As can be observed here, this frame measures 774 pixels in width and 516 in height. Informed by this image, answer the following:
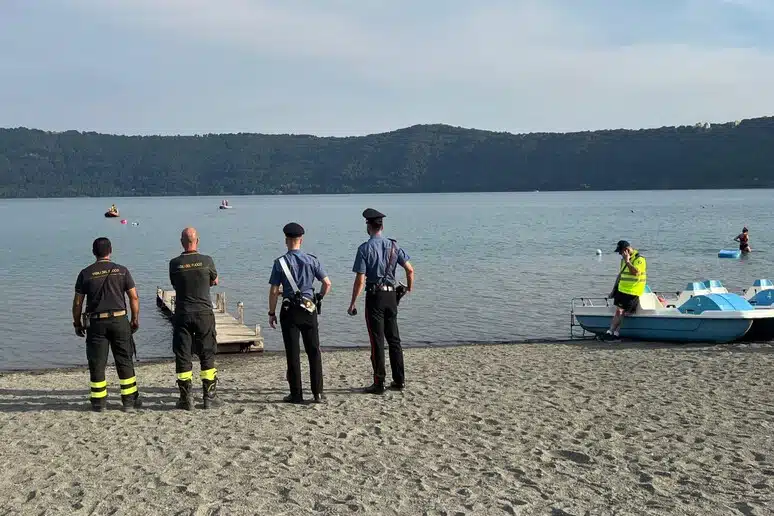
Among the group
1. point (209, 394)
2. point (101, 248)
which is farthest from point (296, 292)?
point (101, 248)

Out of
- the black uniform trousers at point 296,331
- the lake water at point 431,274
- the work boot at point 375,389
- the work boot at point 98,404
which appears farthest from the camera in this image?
the lake water at point 431,274

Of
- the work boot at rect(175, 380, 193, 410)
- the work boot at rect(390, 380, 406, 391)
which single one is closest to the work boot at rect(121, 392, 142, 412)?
the work boot at rect(175, 380, 193, 410)

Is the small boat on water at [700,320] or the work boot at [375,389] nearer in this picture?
the work boot at [375,389]

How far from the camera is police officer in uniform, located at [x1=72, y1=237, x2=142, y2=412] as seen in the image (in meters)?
8.77

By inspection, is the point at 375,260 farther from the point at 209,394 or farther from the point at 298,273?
the point at 209,394

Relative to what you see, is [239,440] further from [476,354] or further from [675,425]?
[476,354]

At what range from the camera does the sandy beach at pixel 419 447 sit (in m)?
6.04

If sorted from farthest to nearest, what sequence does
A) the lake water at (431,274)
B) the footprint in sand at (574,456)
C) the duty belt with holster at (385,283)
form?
the lake water at (431,274) → the duty belt with holster at (385,283) → the footprint in sand at (574,456)

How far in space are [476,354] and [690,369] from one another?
380cm

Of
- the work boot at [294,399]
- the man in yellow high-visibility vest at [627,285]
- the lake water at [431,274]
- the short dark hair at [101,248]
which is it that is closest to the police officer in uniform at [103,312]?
the short dark hair at [101,248]

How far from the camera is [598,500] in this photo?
5.97 meters

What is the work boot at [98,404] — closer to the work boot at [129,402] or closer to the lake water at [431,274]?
the work boot at [129,402]

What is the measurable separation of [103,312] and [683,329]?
34.0 feet

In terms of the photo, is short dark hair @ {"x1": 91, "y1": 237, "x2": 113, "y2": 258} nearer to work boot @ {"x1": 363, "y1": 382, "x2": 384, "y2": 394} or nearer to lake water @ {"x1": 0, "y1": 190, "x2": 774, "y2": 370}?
work boot @ {"x1": 363, "y1": 382, "x2": 384, "y2": 394}
